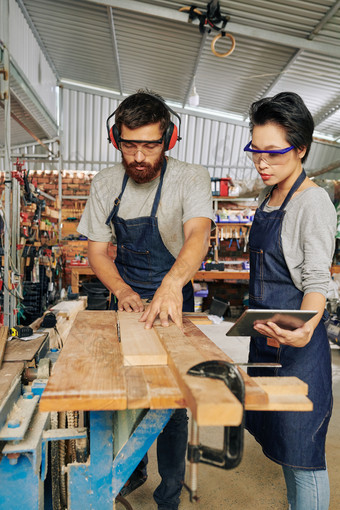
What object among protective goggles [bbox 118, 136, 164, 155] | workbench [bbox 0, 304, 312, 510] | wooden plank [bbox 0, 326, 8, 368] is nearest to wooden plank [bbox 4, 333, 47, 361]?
wooden plank [bbox 0, 326, 8, 368]

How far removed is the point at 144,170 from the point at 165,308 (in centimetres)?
73

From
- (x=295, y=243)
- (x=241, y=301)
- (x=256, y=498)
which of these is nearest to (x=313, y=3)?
(x=295, y=243)

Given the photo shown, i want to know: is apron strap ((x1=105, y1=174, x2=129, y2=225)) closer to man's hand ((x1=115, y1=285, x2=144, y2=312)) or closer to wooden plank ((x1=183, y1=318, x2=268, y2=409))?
man's hand ((x1=115, y1=285, x2=144, y2=312))

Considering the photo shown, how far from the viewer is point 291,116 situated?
131cm

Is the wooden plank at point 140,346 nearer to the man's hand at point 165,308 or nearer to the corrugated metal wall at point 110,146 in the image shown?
the man's hand at point 165,308

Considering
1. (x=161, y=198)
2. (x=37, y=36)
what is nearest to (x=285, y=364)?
(x=161, y=198)

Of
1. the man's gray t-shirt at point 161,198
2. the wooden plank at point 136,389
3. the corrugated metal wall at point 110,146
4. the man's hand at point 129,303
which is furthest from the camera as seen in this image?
the corrugated metal wall at point 110,146

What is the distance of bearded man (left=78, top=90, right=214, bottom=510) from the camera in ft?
5.39

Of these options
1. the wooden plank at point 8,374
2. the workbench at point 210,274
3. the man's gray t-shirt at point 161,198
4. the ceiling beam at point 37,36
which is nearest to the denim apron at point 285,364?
the man's gray t-shirt at point 161,198

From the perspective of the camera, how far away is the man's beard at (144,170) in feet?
5.69

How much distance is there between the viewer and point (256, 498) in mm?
2014

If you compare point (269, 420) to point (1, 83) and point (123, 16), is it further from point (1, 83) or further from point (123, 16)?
point (123, 16)

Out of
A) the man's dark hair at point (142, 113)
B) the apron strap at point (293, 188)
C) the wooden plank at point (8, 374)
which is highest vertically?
the man's dark hair at point (142, 113)

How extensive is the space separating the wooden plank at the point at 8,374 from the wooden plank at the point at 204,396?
2.08 ft
